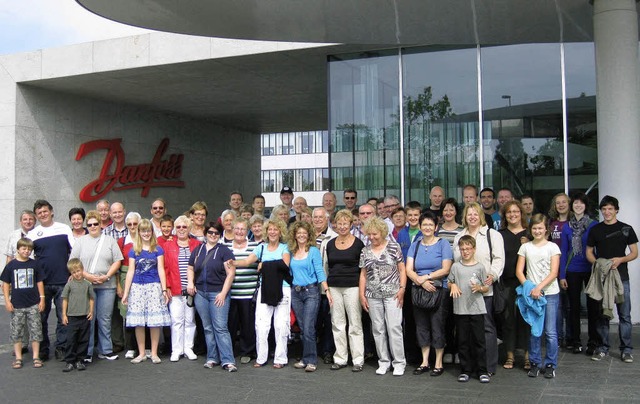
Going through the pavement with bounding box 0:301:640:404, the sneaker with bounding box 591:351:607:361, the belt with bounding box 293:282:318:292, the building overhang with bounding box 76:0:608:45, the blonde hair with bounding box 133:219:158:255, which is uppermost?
the building overhang with bounding box 76:0:608:45

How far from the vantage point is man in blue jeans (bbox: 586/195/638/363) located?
720cm

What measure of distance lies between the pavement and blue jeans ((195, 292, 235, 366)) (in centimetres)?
19

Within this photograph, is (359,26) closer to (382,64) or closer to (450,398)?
(382,64)

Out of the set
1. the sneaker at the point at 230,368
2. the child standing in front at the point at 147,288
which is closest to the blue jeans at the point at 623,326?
the sneaker at the point at 230,368

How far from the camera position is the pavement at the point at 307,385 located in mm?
6031

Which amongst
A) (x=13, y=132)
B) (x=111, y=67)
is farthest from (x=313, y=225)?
(x=13, y=132)

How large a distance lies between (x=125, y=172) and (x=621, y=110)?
45.4 ft

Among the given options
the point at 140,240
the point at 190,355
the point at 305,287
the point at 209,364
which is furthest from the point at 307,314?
the point at 140,240

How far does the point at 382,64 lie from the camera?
13148mm

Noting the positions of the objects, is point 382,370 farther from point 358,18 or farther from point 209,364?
point 358,18

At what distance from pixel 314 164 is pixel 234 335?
70119 mm

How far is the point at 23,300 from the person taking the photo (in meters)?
7.80

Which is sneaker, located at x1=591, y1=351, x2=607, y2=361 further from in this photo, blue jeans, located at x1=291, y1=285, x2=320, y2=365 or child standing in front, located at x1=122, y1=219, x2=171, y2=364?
child standing in front, located at x1=122, y1=219, x2=171, y2=364

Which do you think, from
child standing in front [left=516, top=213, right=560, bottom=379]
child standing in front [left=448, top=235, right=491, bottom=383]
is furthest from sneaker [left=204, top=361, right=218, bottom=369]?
child standing in front [left=516, top=213, right=560, bottom=379]
